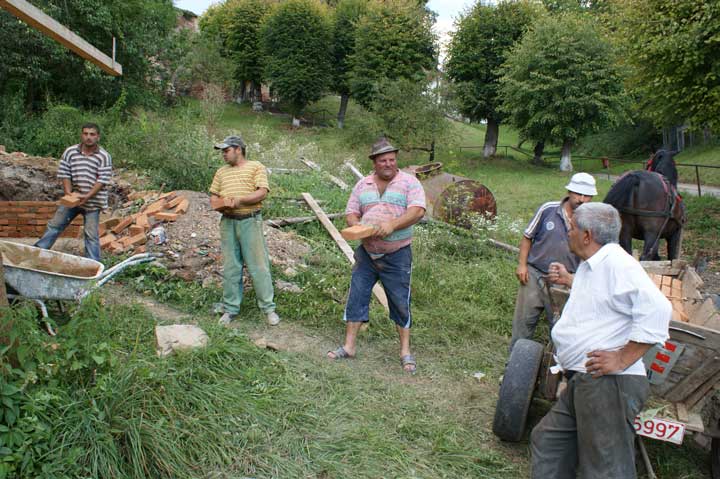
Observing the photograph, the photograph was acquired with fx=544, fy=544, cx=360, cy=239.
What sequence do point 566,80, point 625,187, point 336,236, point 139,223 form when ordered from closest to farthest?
point 625,187 < point 139,223 < point 336,236 < point 566,80

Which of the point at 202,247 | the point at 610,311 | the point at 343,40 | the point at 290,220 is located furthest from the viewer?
the point at 343,40

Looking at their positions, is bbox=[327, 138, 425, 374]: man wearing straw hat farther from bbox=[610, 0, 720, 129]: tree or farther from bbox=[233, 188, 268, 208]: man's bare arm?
bbox=[610, 0, 720, 129]: tree

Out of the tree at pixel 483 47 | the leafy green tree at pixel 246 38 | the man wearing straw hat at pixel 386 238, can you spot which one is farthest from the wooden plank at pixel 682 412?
the leafy green tree at pixel 246 38

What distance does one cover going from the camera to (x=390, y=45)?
2797 centimetres

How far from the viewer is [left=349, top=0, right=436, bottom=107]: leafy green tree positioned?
27641 millimetres

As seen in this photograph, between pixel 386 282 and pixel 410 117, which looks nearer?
pixel 386 282

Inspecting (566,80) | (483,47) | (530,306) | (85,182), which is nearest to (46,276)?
(85,182)

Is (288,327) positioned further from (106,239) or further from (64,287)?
(106,239)

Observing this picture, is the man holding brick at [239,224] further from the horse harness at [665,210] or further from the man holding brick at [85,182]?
the horse harness at [665,210]

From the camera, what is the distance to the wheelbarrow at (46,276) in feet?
14.5

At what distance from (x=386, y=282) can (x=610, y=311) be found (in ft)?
8.03

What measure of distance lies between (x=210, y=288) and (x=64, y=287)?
197 cm

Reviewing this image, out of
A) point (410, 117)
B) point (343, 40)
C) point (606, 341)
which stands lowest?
point (606, 341)

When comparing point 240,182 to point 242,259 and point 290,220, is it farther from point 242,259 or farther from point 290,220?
point 290,220
